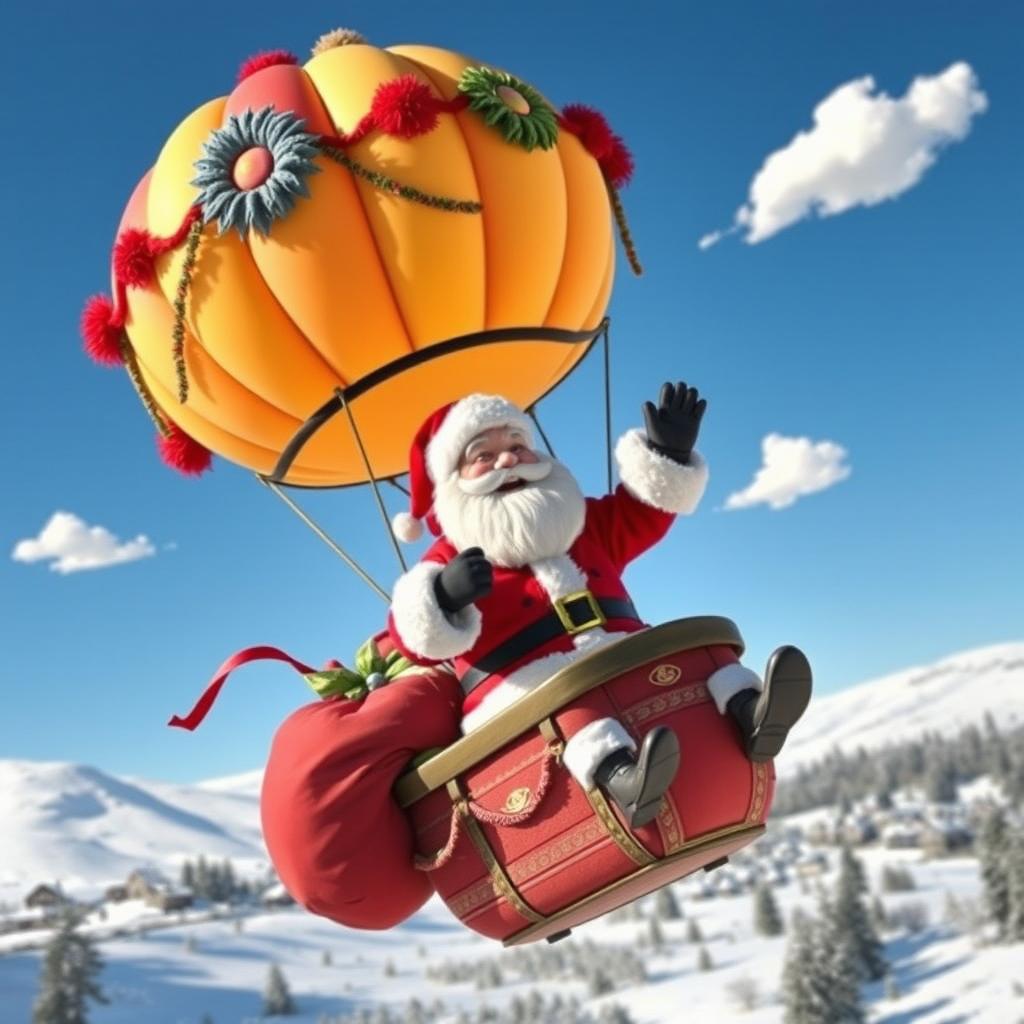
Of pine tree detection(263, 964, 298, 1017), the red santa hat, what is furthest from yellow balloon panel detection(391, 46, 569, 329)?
pine tree detection(263, 964, 298, 1017)

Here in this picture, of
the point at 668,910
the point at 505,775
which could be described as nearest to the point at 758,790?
the point at 505,775

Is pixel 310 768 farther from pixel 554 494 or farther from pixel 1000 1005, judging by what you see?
pixel 1000 1005

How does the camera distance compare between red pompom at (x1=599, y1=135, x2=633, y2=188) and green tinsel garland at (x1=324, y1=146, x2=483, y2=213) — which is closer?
green tinsel garland at (x1=324, y1=146, x2=483, y2=213)

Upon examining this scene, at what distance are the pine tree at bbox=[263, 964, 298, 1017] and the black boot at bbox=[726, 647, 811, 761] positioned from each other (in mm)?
77209

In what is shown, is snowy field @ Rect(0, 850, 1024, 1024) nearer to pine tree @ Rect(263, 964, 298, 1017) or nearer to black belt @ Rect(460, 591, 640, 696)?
pine tree @ Rect(263, 964, 298, 1017)

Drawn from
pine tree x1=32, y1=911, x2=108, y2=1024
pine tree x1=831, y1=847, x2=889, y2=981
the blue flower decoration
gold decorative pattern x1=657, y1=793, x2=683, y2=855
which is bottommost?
gold decorative pattern x1=657, y1=793, x2=683, y2=855

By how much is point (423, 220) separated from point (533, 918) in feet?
6.25

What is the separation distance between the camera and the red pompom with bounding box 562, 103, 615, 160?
4199 millimetres

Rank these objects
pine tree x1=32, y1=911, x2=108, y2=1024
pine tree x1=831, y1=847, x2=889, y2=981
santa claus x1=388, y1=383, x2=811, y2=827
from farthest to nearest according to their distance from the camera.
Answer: pine tree x1=831, y1=847, x2=889, y2=981 → pine tree x1=32, y1=911, x2=108, y2=1024 → santa claus x1=388, y1=383, x2=811, y2=827

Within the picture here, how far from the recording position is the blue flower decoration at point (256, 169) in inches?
140

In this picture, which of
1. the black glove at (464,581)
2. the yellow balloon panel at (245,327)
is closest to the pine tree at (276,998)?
the yellow balloon panel at (245,327)

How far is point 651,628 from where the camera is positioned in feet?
9.57

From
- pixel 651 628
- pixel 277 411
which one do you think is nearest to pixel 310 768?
pixel 651 628

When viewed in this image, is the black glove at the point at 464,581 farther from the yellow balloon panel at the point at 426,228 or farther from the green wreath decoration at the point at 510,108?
the green wreath decoration at the point at 510,108
